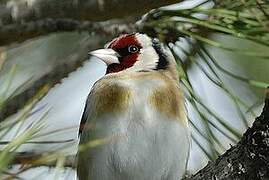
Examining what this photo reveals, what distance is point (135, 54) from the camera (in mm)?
2055

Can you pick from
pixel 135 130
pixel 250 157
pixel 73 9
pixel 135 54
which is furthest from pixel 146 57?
pixel 250 157

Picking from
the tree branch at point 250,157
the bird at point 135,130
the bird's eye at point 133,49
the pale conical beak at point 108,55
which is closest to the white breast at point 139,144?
the bird at point 135,130

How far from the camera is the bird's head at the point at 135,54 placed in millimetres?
1987

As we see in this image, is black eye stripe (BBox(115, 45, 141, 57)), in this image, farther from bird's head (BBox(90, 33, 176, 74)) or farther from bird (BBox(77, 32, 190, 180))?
bird (BBox(77, 32, 190, 180))

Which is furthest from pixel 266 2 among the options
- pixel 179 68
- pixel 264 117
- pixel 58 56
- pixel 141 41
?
pixel 58 56

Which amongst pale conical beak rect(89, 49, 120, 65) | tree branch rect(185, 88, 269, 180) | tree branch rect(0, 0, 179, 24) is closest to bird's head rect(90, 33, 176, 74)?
pale conical beak rect(89, 49, 120, 65)

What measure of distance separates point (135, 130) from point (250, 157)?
2.52ft

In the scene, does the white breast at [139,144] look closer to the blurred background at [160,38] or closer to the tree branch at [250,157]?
the blurred background at [160,38]

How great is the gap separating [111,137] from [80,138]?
0.33ft

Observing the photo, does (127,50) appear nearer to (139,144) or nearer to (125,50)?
(125,50)

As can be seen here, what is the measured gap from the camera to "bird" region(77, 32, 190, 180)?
5.79ft

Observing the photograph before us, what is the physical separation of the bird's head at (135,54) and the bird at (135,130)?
0.07 metres

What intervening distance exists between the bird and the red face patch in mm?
83

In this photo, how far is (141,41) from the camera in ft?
6.73
